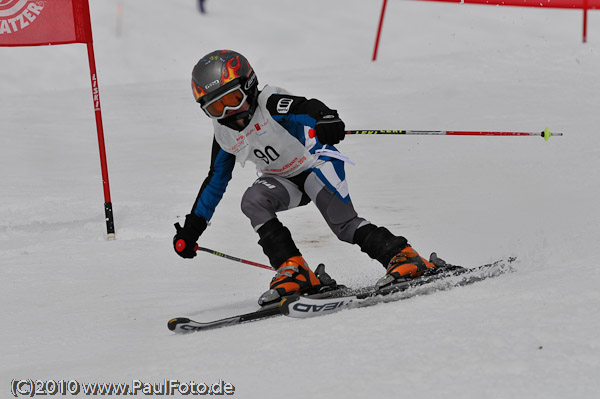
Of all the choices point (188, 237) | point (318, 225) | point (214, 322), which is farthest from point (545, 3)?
point (214, 322)

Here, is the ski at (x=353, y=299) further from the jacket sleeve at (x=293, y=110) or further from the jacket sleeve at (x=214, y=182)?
the jacket sleeve at (x=293, y=110)

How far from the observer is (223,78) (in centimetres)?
419

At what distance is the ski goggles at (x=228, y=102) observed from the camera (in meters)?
4.21

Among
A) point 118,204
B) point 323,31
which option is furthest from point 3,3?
point 323,31

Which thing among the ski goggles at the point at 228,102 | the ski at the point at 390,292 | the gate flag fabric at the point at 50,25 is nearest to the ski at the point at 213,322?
the ski at the point at 390,292

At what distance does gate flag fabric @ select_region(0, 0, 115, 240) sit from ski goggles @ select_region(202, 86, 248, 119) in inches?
104

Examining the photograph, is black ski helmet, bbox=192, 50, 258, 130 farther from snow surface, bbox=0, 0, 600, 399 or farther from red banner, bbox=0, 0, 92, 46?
red banner, bbox=0, 0, 92, 46

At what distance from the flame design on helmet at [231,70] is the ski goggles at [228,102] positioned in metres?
0.06

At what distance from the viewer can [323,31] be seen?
1995 centimetres

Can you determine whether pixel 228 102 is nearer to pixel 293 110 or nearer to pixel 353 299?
pixel 293 110

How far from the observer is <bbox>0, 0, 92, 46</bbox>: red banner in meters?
6.70

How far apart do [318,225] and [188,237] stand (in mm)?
2563

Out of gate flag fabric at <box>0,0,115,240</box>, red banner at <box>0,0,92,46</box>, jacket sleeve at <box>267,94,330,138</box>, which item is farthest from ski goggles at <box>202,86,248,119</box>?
red banner at <box>0,0,92,46</box>

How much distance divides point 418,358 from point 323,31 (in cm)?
1791
